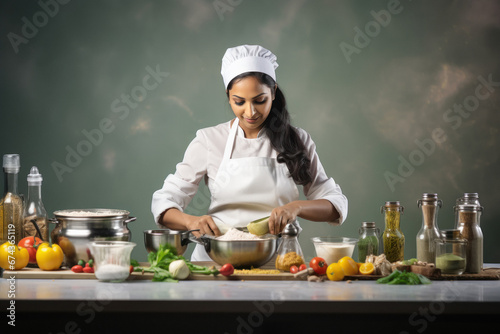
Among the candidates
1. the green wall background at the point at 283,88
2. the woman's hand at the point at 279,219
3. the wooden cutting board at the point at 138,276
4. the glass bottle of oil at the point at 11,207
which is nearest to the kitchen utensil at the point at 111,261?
the wooden cutting board at the point at 138,276

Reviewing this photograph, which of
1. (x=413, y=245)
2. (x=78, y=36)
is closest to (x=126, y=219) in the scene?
(x=78, y=36)

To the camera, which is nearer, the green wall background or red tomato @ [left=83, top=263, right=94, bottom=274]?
red tomato @ [left=83, top=263, right=94, bottom=274]

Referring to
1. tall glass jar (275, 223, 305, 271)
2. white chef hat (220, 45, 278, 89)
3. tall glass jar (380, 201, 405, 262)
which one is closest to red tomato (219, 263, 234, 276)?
tall glass jar (275, 223, 305, 271)

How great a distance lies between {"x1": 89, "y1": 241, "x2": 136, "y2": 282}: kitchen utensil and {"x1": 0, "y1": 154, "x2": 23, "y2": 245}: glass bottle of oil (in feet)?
1.68

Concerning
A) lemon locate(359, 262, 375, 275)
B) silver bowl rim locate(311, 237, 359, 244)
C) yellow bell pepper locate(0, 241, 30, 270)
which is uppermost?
silver bowl rim locate(311, 237, 359, 244)

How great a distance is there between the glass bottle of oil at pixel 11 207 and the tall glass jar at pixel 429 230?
1.71 metres

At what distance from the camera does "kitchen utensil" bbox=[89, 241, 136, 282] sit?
2.12 m

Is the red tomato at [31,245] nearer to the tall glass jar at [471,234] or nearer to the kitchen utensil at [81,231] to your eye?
the kitchen utensil at [81,231]

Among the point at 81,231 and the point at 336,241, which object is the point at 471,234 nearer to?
the point at 336,241

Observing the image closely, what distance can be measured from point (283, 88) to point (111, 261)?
310cm

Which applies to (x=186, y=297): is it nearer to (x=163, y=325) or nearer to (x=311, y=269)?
(x=163, y=325)

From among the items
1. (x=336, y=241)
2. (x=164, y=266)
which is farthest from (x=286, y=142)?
(x=164, y=266)

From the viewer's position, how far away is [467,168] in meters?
5.02

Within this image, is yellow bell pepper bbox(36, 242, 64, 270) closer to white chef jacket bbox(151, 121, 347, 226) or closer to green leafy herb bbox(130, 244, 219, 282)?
green leafy herb bbox(130, 244, 219, 282)
